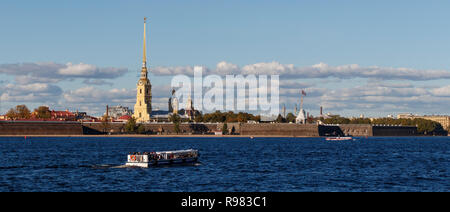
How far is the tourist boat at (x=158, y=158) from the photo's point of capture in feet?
206

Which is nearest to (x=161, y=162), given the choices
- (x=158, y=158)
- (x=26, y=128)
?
(x=158, y=158)

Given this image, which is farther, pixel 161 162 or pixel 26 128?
pixel 26 128

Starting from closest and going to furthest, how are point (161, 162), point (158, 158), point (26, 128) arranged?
1. point (158, 158)
2. point (161, 162)
3. point (26, 128)

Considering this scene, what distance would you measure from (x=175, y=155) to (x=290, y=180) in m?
18.3

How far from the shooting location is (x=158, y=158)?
64375 millimetres

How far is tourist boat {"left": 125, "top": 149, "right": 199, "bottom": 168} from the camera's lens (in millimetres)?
62656

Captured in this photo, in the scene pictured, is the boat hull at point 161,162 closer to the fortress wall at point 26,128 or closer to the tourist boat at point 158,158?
the tourist boat at point 158,158

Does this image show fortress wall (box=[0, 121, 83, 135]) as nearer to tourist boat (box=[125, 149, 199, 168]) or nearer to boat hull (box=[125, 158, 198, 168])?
tourist boat (box=[125, 149, 199, 168])

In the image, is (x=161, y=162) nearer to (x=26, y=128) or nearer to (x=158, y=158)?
(x=158, y=158)

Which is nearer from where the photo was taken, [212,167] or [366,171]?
[366,171]

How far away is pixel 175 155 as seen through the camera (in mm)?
67375
